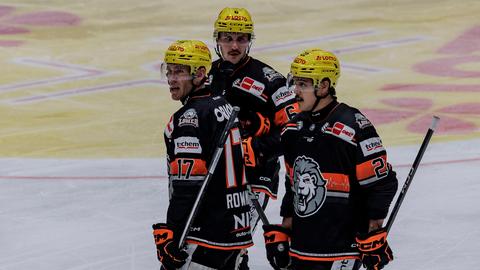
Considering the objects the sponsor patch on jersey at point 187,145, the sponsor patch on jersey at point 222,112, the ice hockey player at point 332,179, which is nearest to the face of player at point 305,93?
the ice hockey player at point 332,179

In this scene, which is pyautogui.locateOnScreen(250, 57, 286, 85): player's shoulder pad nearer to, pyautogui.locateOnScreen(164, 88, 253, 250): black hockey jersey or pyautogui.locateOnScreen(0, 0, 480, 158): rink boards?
pyautogui.locateOnScreen(164, 88, 253, 250): black hockey jersey

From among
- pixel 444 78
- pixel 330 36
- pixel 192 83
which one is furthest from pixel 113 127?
pixel 192 83

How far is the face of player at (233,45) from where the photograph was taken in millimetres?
7309

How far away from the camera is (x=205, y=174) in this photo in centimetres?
556

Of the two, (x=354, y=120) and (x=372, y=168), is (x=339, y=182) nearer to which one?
(x=372, y=168)

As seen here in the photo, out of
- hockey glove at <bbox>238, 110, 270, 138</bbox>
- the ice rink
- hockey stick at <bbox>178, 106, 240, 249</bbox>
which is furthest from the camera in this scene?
the ice rink

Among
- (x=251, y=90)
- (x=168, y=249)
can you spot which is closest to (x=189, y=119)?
(x=168, y=249)

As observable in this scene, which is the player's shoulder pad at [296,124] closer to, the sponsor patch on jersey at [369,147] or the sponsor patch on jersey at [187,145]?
the sponsor patch on jersey at [369,147]

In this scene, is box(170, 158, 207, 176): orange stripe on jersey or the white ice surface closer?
box(170, 158, 207, 176): orange stripe on jersey

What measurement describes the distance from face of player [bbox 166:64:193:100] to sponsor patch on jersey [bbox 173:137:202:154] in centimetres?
29

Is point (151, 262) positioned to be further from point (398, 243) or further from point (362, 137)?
point (362, 137)

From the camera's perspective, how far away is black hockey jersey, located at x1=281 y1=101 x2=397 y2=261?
521 cm

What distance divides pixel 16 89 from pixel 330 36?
17.3 ft

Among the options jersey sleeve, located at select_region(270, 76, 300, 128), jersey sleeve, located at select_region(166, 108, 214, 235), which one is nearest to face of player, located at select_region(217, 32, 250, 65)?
jersey sleeve, located at select_region(270, 76, 300, 128)
